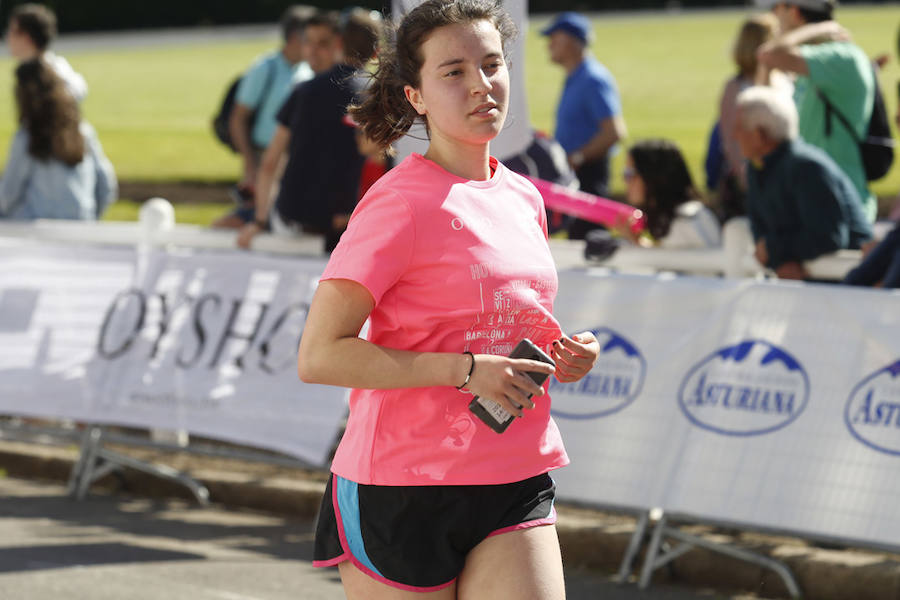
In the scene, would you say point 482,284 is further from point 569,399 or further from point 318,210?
point 318,210

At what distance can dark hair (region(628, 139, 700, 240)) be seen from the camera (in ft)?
24.9

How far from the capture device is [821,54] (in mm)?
7496

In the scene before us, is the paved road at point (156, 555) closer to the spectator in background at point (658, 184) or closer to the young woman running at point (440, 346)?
the spectator in background at point (658, 184)

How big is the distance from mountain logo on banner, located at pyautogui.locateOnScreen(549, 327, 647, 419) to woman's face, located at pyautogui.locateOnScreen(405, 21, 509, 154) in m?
3.44

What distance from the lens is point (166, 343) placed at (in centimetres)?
779

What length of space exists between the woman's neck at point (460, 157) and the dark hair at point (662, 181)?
4530 mm

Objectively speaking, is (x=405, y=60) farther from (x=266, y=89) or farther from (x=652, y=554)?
(x=266, y=89)

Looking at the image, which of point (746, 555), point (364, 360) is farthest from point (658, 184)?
point (364, 360)

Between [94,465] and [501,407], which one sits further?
[94,465]

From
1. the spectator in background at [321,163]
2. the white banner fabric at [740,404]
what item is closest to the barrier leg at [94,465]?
the spectator in background at [321,163]

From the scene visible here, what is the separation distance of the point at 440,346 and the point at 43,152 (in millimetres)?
6668

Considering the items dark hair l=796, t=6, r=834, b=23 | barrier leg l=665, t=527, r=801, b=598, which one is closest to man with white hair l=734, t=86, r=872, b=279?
barrier leg l=665, t=527, r=801, b=598

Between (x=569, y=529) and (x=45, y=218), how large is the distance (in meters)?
4.22

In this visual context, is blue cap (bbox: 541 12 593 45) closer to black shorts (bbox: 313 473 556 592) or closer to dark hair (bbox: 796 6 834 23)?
dark hair (bbox: 796 6 834 23)
